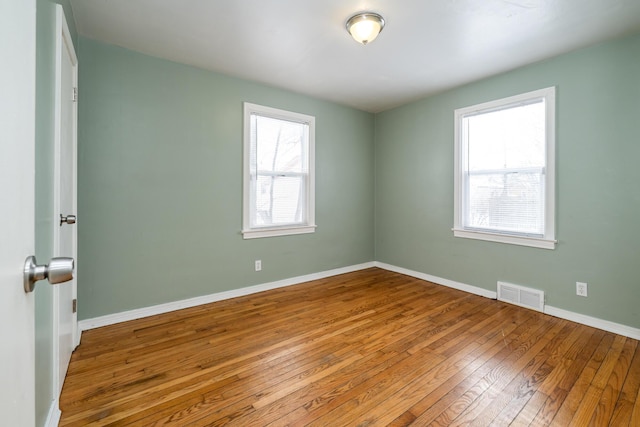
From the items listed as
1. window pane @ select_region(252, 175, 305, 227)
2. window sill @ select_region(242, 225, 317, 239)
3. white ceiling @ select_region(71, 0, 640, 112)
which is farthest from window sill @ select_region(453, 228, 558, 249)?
window pane @ select_region(252, 175, 305, 227)

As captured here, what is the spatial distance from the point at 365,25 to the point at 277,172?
6.57 ft

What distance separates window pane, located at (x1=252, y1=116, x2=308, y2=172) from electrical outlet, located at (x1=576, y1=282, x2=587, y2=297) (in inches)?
126

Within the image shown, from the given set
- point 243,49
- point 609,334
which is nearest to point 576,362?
point 609,334

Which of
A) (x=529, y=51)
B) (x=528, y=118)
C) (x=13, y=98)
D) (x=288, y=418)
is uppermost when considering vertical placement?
(x=529, y=51)

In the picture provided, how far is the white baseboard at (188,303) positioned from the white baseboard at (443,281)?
2.82 ft

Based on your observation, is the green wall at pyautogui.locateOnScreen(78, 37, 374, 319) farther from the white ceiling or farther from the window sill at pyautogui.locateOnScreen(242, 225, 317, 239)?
the white ceiling

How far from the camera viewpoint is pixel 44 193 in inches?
57.3

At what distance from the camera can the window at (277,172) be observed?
3574 mm

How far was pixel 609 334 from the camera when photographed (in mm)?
2570

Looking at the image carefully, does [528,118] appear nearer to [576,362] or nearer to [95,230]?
[576,362]

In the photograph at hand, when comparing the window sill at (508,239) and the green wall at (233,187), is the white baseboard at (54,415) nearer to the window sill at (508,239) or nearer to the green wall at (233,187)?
the green wall at (233,187)

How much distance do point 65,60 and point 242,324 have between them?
2.38 m

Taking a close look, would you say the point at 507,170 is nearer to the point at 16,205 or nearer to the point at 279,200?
the point at 279,200

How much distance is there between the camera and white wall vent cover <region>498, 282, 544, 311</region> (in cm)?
308
